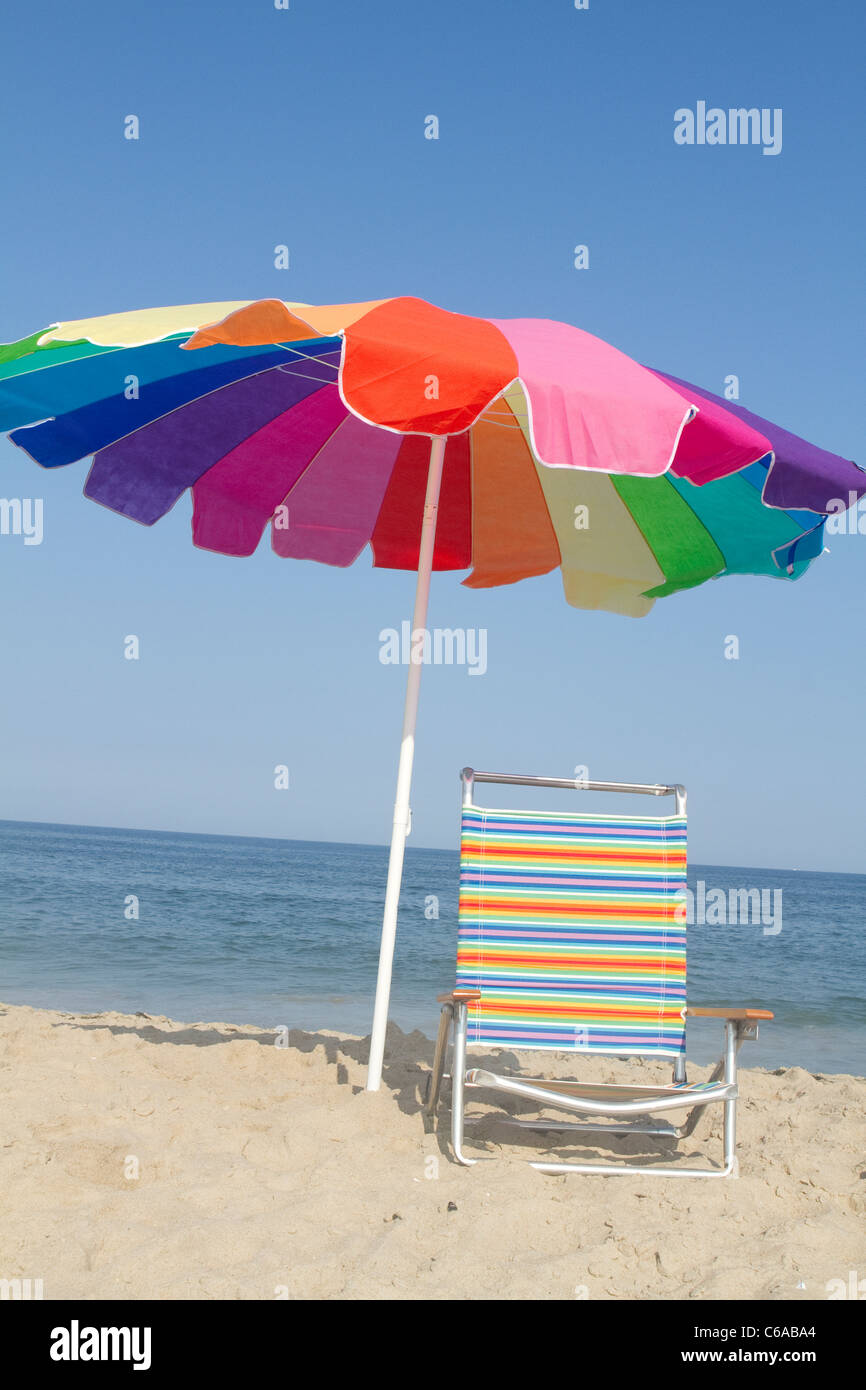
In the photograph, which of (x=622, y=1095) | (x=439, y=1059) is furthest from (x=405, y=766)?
(x=622, y=1095)

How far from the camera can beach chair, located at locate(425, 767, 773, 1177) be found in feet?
10.7

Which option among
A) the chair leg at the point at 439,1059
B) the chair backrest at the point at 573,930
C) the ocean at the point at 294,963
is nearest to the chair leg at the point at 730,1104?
the chair backrest at the point at 573,930

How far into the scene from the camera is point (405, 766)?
3.61 m

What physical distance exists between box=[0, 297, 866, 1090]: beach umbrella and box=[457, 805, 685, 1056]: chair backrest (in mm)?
316

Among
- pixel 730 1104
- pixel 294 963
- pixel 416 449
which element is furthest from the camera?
pixel 294 963

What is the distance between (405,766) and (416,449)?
4.45 ft

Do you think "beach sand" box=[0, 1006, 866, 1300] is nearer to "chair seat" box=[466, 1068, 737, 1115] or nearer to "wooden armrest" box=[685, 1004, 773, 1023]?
"chair seat" box=[466, 1068, 737, 1115]

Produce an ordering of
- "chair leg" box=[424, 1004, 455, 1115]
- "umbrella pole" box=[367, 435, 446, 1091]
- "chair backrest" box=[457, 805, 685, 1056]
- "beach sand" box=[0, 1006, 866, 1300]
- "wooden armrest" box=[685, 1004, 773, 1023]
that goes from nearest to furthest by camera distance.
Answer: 1. "beach sand" box=[0, 1006, 866, 1300]
2. "wooden armrest" box=[685, 1004, 773, 1023]
3. "chair leg" box=[424, 1004, 455, 1115]
4. "chair backrest" box=[457, 805, 685, 1056]
5. "umbrella pole" box=[367, 435, 446, 1091]

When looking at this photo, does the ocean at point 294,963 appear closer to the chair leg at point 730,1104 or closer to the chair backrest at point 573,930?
the chair backrest at point 573,930

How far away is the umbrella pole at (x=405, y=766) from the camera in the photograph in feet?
11.3

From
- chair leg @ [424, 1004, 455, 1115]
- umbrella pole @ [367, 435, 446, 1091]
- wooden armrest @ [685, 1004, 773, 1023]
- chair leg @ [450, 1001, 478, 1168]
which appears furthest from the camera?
umbrella pole @ [367, 435, 446, 1091]

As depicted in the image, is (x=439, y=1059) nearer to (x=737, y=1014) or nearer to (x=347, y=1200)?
(x=347, y=1200)

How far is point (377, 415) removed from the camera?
241cm

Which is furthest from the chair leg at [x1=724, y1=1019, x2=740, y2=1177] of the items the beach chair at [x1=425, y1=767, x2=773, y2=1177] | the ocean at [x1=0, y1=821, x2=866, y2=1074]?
the ocean at [x1=0, y1=821, x2=866, y2=1074]
